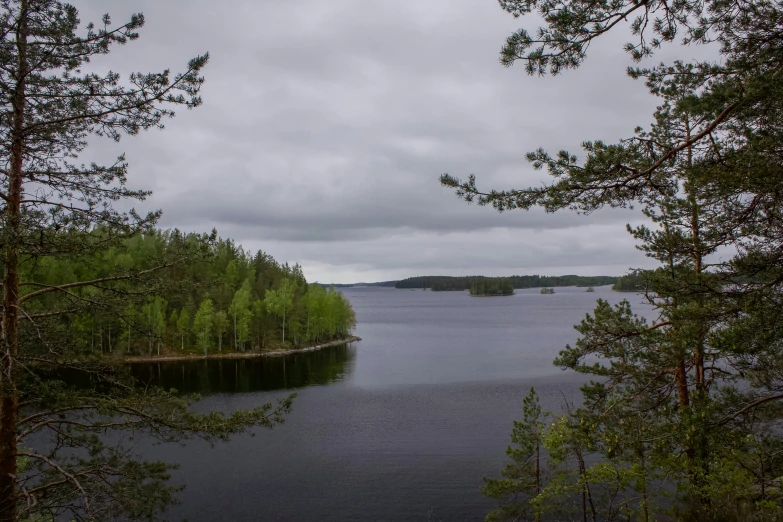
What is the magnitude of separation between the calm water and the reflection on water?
0.14 meters

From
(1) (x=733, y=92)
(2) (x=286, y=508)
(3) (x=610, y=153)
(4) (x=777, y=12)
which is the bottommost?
(2) (x=286, y=508)

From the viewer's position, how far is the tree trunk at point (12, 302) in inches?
199

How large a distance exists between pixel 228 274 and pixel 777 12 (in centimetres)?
6074

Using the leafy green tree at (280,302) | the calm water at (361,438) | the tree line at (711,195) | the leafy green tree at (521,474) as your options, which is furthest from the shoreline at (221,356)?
the tree line at (711,195)

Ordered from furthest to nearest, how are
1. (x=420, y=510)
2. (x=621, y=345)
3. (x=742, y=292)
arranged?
(x=420, y=510) → (x=621, y=345) → (x=742, y=292)

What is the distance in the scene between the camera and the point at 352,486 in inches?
656

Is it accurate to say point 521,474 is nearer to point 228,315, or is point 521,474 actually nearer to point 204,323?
point 204,323

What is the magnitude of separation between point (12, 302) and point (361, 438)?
60.0ft

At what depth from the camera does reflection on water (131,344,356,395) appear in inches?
1300

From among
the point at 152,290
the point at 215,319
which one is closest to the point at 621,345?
the point at 152,290

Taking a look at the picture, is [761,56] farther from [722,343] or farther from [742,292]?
[722,343]

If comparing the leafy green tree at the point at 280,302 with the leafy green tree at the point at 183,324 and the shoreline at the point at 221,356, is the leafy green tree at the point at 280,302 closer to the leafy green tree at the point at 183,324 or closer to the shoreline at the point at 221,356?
the shoreline at the point at 221,356

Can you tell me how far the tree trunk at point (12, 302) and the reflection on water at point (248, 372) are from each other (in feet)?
84.9

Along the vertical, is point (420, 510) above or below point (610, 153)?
below
